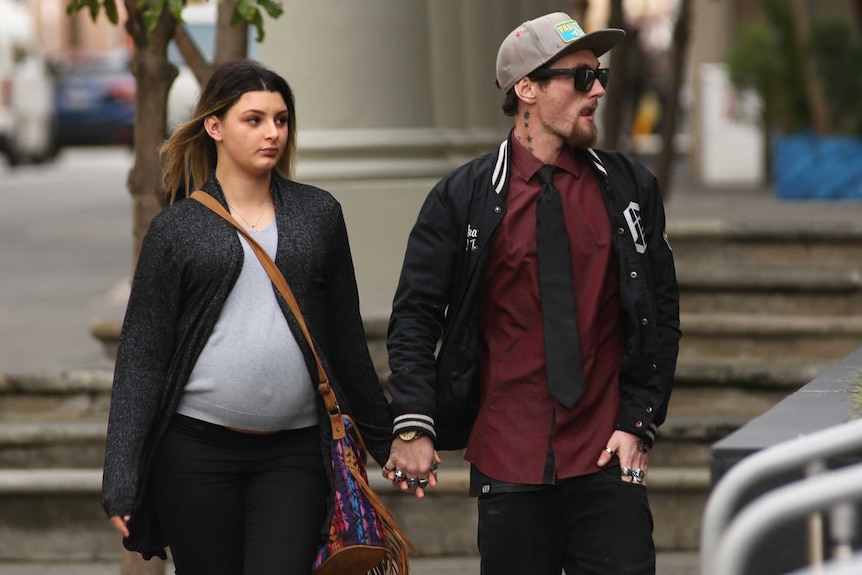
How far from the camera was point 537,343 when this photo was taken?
3.95 metres

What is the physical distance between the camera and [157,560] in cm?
518

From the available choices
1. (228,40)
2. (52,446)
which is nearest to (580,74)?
(228,40)

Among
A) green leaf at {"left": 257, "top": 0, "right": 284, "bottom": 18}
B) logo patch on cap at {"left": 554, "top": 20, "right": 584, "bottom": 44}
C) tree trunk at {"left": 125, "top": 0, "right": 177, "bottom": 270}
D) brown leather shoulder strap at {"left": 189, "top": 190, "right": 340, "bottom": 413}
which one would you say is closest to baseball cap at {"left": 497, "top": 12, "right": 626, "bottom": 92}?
logo patch on cap at {"left": 554, "top": 20, "right": 584, "bottom": 44}

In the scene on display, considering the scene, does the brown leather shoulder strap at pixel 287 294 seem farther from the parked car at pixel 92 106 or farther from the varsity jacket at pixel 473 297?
the parked car at pixel 92 106

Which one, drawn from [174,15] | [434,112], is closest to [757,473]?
[174,15]

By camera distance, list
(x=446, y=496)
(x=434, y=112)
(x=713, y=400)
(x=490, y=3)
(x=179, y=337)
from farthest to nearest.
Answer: (x=490, y=3) < (x=434, y=112) < (x=713, y=400) < (x=446, y=496) < (x=179, y=337)

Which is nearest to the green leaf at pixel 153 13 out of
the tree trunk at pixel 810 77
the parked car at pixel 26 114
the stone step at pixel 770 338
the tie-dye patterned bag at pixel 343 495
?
the tie-dye patterned bag at pixel 343 495

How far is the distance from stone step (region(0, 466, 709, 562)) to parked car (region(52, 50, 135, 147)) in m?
26.2

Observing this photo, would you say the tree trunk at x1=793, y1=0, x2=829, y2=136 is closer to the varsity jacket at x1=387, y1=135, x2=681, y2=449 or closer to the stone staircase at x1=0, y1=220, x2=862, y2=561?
the stone staircase at x1=0, y1=220, x2=862, y2=561

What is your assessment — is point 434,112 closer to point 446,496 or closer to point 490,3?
point 490,3

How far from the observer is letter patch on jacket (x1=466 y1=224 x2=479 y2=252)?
3.97 meters

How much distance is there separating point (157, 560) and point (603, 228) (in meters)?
2.06

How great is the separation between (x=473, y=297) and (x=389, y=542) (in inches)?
26.6

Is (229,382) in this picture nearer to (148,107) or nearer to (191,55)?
(148,107)
